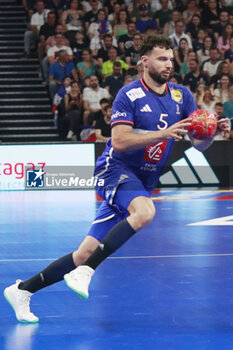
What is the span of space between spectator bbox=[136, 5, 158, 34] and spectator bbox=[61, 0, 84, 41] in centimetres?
153

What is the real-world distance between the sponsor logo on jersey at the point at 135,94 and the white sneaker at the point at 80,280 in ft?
4.10

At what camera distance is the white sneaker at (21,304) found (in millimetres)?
4789

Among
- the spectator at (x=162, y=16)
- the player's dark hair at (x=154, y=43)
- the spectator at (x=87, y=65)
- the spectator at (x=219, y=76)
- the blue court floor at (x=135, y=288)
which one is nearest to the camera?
the blue court floor at (x=135, y=288)

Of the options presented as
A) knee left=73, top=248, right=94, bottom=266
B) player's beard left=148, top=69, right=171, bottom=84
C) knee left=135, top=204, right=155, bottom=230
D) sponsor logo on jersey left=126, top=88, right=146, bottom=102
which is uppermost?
player's beard left=148, top=69, right=171, bottom=84

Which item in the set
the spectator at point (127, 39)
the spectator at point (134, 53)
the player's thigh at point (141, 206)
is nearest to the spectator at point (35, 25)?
the spectator at point (127, 39)

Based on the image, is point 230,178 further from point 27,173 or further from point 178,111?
point 178,111

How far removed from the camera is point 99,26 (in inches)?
690

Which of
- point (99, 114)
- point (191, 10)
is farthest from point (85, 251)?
point (191, 10)

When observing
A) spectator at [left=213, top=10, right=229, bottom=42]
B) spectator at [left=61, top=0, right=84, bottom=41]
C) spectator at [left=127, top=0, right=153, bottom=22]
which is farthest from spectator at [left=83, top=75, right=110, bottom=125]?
spectator at [left=213, top=10, right=229, bottom=42]

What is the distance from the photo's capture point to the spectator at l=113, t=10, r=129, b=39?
17.5 metres

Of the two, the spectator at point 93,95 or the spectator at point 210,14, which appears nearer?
the spectator at point 93,95

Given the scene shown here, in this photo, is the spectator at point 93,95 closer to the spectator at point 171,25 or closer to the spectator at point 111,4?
the spectator at point 171,25

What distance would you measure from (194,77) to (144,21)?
2501 millimetres

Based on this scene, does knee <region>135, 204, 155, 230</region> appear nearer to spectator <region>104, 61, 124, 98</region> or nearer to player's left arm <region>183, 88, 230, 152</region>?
player's left arm <region>183, 88, 230, 152</region>
